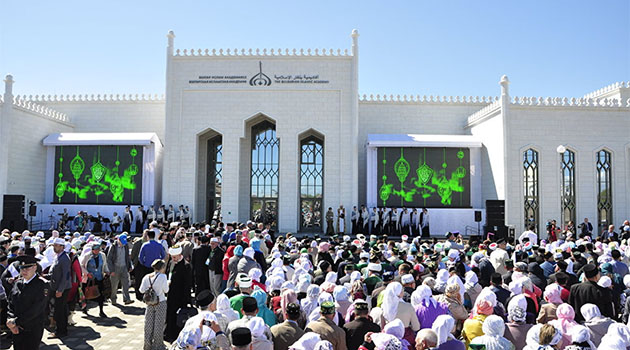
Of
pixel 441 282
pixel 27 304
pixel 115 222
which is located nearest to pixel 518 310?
pixel 441 282

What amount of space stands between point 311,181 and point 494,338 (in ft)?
64.7

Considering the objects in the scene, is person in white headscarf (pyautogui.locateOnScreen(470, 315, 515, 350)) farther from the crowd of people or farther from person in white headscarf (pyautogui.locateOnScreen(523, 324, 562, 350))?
person in white headscarf (pyautogui.locateOnScreen(523, 324, 562, 350))

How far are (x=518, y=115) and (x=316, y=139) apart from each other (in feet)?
30.1

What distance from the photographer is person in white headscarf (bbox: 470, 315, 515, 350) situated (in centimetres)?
359

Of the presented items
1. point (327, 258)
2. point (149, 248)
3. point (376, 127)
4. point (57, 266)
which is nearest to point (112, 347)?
point (57, 266)

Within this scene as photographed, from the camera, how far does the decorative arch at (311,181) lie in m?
23.0

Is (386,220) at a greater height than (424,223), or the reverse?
(386,220)

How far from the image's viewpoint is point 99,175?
21797 mm

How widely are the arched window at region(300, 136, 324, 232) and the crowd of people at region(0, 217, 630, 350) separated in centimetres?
1303

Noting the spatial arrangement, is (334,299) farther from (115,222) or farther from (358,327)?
(115,222)

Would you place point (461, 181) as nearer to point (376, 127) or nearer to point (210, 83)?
point (376, 127)

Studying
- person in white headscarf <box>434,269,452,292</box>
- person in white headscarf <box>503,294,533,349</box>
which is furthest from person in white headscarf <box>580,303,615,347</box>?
person in white headscarf <box>434,269,452,292</box>

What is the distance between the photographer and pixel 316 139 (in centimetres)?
2344

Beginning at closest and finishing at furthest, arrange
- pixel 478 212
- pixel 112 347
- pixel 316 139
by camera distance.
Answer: pixel 112 347
pixel 478 212
pixel 316 139
